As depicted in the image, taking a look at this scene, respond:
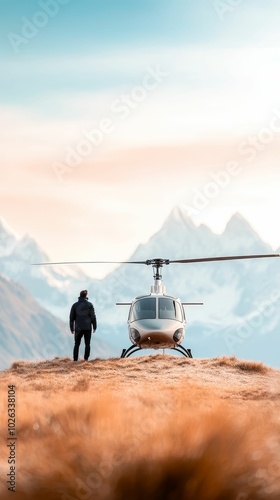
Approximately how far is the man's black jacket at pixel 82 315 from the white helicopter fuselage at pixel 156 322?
2239 millimetres

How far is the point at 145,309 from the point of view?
26562mm

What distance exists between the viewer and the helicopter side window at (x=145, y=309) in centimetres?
2645

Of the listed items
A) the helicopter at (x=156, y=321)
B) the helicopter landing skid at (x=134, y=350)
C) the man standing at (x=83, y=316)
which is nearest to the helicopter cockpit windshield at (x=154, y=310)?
the helicopter at (x=156, y=321)

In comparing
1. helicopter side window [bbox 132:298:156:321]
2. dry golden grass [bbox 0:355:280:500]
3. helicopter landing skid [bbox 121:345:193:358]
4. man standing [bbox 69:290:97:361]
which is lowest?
dry golden grass [bbox 0:355:280:500]

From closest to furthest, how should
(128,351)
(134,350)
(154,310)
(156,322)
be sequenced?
(156,322), (154,310), (134,350), (128,351)

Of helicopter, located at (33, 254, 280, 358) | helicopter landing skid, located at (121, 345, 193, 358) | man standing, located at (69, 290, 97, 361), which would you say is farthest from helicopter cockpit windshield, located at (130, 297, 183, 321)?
man standing, located at (69, 290, 97, 361)

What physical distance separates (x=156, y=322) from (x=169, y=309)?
78 centimetres

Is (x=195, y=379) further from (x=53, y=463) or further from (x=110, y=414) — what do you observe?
(x=53, y=463)

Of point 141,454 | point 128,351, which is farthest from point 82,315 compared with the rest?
point 141,454

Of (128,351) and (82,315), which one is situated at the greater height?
(128,351)

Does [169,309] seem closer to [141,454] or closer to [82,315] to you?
[82,315]

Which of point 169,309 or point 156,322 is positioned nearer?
point 156,322

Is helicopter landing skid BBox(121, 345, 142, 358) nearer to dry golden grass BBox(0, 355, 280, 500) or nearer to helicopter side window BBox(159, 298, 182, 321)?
helicopter side window BBox(159, 298, 182, 321)

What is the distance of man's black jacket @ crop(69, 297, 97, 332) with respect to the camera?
2469cm
